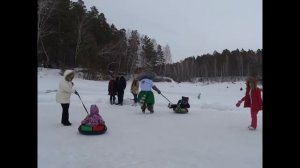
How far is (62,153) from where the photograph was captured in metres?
5.05

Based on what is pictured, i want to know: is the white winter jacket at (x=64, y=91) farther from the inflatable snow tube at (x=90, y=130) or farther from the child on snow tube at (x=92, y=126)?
the inflatable snow tube at (x=90, y=130)

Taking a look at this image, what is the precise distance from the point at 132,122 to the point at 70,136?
2.47m

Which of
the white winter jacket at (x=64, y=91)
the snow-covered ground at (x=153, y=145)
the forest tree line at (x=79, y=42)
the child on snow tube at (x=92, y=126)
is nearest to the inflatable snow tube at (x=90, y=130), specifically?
the child on snow tube at (x=92, y=126)

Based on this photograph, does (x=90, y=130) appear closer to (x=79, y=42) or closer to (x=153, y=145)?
(x=153, y=145)

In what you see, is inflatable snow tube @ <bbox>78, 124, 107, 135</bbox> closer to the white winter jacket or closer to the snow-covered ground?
the snow-covered ground

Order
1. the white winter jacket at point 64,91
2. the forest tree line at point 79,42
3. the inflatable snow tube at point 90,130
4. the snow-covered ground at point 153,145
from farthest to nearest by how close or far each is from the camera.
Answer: the forest tree line at point 79,42 < the white winter jacket at point 64,91 < the inflatable snow tube at point 90,130 < the snow-covered ground at point 153,145

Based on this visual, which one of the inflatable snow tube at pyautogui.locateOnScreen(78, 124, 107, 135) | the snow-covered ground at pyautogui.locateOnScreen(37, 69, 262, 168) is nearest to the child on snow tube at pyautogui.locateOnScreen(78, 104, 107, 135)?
the inflatable snow tube at pyautogui.locateOnScreen(78, 124, 107, 135)

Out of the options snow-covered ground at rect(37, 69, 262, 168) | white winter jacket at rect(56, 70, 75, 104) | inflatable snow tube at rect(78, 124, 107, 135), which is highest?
white winter jacket at rect(56, 70, 75, 104)

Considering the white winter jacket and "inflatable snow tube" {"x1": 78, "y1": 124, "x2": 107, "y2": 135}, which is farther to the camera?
the white winter jacket

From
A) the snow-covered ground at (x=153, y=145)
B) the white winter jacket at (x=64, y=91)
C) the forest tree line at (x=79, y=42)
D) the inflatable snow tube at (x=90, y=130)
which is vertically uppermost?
the forest tree line at (x=79, y=42)

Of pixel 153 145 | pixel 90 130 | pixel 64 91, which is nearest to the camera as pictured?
pixel 153 145

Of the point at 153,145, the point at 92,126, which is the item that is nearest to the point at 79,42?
the point at 92,126
